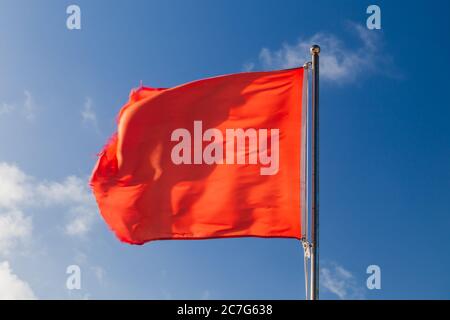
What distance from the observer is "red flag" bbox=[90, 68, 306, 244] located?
18484mm

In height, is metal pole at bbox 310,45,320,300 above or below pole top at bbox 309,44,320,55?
below

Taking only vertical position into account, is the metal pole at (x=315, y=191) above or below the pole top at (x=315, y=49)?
below

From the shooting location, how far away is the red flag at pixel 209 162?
18484 millimetres

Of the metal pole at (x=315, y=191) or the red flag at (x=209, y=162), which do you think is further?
the red flag at (x=209, y=162)

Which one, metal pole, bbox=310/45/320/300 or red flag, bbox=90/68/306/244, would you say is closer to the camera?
metal pole, bbox=310/45/320/300

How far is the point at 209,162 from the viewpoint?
19.3 m

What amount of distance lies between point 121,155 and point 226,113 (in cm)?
283

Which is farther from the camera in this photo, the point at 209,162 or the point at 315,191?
the point at 209,162

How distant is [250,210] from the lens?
18469 mm
